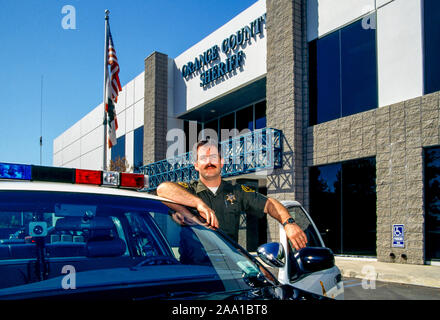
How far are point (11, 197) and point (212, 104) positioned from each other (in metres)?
16.6

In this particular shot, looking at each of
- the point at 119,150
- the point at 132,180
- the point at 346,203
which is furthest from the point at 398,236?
the point at 119,150

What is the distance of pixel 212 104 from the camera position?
18.1m

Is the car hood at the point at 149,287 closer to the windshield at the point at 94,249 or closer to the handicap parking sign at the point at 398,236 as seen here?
the windshield at the point at 94,249

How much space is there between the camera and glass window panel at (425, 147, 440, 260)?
9656 millimetres

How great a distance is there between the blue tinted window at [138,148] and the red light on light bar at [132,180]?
20.2 m

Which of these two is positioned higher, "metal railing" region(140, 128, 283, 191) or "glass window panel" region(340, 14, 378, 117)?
"glass window panel" region(340, 14, 378, 117)

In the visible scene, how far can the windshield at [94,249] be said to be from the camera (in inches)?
69.5

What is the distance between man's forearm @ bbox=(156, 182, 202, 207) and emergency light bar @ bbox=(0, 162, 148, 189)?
0.79ft

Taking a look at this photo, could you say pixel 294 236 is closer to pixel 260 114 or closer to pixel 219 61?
pixel 260 114

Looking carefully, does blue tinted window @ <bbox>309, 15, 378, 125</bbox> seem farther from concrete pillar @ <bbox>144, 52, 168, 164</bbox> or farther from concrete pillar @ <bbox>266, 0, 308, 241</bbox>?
concrete pillar @ <bbox>144, 52, 168, 164</bbox>

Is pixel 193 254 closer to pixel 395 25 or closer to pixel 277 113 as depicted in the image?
pixel 395 25

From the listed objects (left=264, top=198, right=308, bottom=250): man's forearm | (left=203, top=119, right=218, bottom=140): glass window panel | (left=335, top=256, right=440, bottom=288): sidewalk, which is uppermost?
(left=203, top=119, right=218, bottom=140): glass window panel

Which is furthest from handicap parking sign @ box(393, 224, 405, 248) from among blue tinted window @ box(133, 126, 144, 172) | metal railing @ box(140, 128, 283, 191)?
blue tinted window @ box(133, 126, 144, 172)
